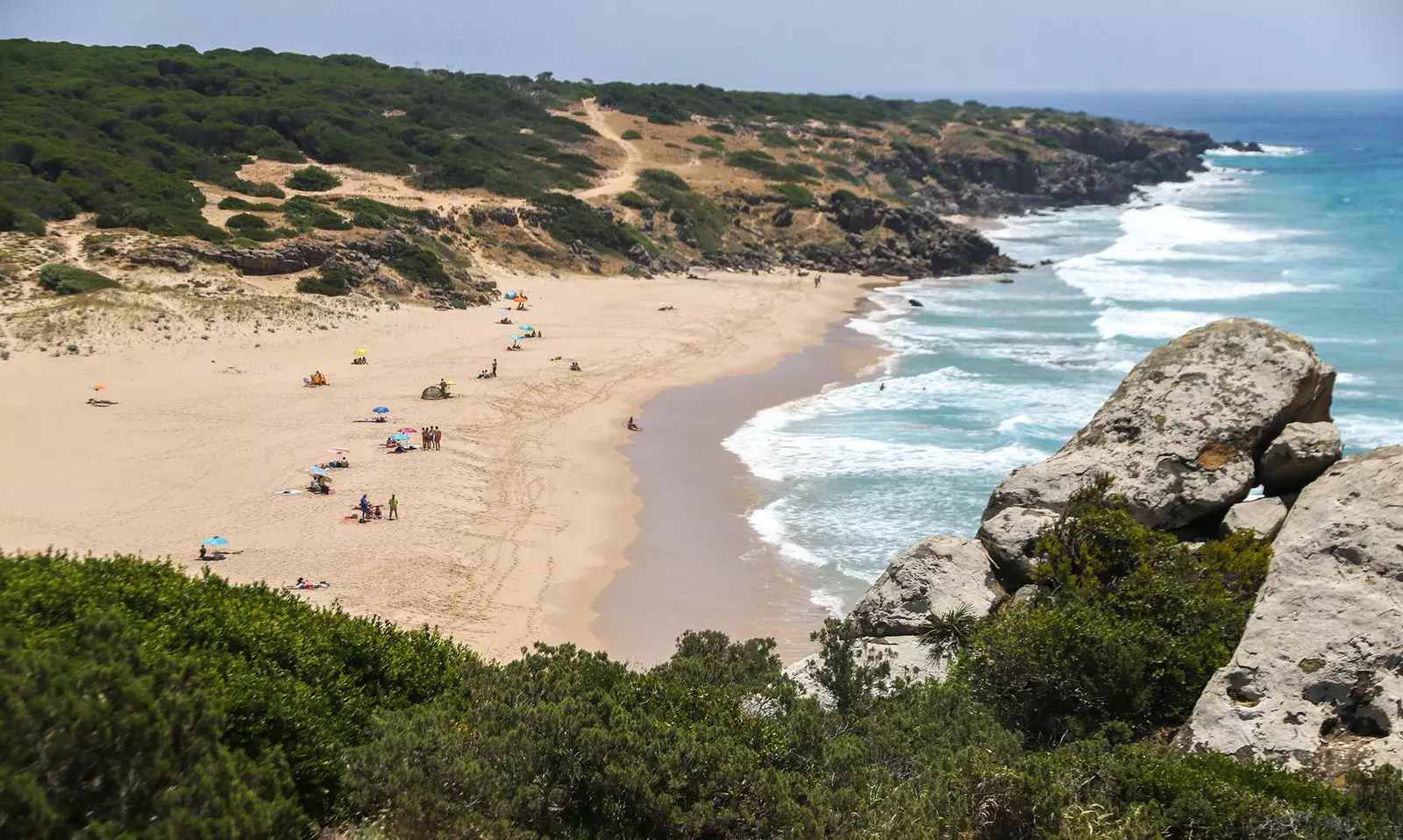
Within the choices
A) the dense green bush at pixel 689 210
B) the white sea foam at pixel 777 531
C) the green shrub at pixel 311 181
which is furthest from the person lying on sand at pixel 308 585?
the dense green bush at pixel 689 210

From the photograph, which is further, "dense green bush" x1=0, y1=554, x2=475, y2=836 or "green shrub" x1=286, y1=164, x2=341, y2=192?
"green shrub" x1=286, y1=164, x2=341, y2=192

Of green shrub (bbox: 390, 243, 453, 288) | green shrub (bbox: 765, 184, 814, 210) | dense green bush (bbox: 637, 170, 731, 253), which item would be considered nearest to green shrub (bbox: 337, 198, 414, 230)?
green shrub (bbox: 390, 243, 453, 288)

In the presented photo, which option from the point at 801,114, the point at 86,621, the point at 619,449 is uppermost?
the point at 801,114

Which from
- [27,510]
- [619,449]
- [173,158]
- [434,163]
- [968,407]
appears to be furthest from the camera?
[434,163]

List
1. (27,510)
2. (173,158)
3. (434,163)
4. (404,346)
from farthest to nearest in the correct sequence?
(434,163), (173,158), (404,346), (27,510)

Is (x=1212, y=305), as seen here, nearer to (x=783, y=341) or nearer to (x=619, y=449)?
(x=783, y=341)

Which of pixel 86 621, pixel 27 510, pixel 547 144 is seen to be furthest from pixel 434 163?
pixel 86 621

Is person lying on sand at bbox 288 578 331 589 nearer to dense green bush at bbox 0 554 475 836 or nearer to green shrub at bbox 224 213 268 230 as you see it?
dense green bush at bbox 0 554 475 836

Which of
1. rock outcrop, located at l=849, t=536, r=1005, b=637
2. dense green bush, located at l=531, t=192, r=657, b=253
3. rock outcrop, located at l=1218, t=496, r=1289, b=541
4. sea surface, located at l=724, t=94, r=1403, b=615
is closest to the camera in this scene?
rock outcrop, located at l=1218, t=496, r=1289, b=541
